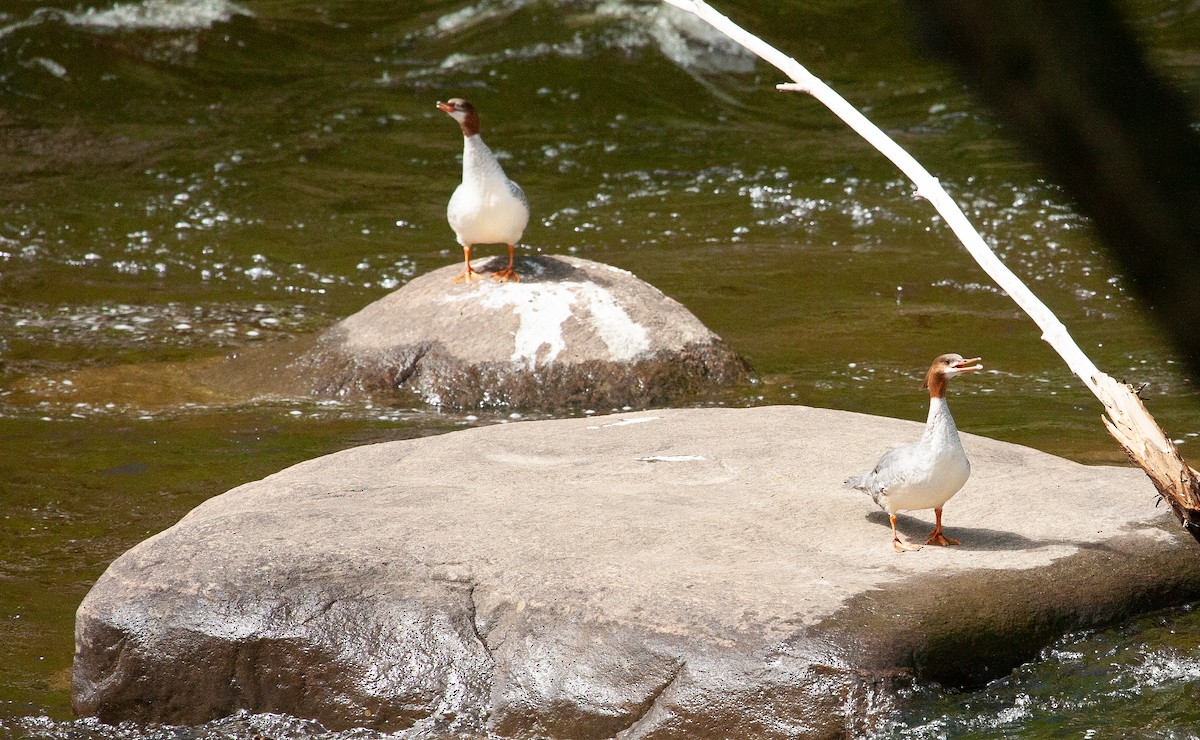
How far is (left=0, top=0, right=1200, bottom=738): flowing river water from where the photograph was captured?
17.1 feet

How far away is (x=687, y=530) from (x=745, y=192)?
1029cm

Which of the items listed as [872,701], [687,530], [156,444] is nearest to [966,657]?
[872,701]

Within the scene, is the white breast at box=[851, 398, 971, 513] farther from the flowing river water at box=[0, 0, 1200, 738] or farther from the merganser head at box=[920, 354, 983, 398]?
the flowing river water at box=[0, 0, 1200, 738]

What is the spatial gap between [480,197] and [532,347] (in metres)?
0.98

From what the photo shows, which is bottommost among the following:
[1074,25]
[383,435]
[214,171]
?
[383,435]

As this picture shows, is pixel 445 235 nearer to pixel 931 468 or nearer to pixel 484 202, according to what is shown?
pixel 484 202

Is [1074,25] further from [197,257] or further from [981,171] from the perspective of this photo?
[981,171]

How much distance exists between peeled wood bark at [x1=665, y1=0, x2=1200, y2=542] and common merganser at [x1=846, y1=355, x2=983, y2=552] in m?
0.95

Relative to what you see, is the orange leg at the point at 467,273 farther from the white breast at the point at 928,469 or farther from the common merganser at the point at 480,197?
the white breast at the point at 928,469

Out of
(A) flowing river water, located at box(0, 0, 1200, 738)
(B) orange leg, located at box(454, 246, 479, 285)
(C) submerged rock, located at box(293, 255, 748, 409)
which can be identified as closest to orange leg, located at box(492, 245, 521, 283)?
(C) submerged rock, located at box(293, 255, 748, 409)

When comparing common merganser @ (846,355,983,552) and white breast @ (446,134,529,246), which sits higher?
white breast @ (446,134,529,246)

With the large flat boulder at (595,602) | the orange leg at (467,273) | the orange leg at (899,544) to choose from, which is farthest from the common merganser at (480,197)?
the orange leg at (899,544)

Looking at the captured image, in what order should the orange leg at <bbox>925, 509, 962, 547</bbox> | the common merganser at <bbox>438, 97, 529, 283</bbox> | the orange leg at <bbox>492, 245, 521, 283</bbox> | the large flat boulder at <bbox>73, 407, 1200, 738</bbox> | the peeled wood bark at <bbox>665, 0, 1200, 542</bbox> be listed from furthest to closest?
the orange leg at <bbox>492, 245, 521, 283</bbox>, the common merganser at <bbox>438, 97, 529, 283</bbox>, the orange leg at <bbox>925, 509, 962, 547</bbox>, the large flat boulder at <bbox>73, 407, 1200, 738</bbox>, the peeled wood bark at <bbox>665, 0, 1200, 542</bbox>

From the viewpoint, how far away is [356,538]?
4672mm
